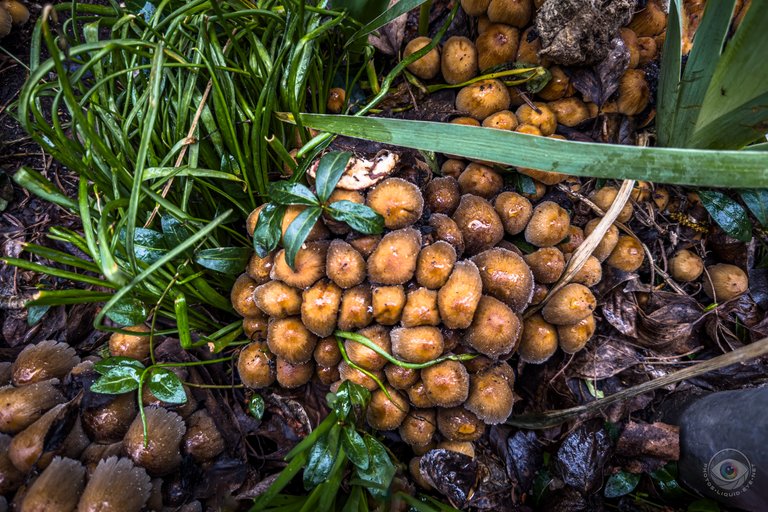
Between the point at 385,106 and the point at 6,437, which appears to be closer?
the point at 6,437

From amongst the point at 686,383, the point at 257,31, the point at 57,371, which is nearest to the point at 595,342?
the point at 686,383

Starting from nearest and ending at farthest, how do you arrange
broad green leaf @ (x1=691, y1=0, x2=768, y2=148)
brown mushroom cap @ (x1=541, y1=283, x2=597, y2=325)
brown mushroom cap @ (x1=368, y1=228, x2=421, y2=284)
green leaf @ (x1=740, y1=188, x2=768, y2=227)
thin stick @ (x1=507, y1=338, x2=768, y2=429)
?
thin stick @ (x1=507, y1=338, x2=768, y2=429)
broad green leaf @ (x1=691, y1=0, x2=768, y2=148)
brown mushroom cap @ (x1=368, y1=228, x2=421, y2=284)
brown mushroom cap @ (x1=541, y1=283, x2=597, y2=325)
green leaf @ (x1=740, y1=188, x2=768, y2=227)

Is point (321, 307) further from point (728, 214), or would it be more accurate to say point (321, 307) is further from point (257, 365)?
point (728, 214)

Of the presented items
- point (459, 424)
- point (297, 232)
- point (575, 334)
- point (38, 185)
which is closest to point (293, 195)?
point (297, 232)

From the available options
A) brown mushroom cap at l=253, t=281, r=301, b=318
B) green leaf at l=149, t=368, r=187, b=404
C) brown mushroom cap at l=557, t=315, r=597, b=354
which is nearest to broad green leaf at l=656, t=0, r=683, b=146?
brown mushroom cap at l=557, t=315, r=597, b=354

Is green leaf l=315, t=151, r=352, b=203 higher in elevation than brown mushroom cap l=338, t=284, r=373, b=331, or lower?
higher

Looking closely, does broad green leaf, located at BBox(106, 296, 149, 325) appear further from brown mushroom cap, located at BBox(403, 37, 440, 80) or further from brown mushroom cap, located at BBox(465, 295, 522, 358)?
brown mushroom cap, located at BBox(403, 37, 440, 80)

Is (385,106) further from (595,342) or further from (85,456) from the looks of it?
(85,456)
